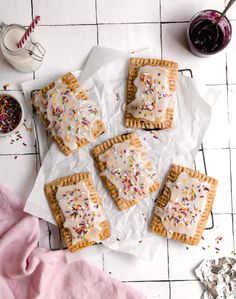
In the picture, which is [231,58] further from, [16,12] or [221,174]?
[16,12]

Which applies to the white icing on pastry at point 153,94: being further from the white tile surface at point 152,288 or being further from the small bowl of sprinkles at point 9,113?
the white tile surface at point 152,288

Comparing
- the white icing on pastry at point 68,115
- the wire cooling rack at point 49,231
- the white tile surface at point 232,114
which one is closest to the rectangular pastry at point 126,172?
the white icing on pastry at point 68,115

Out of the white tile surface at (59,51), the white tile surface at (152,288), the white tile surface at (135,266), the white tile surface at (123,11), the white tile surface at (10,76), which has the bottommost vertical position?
the white tile surface at (152,288)

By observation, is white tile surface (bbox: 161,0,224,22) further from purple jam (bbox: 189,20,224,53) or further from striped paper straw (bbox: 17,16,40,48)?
striped paper straw (bbox: 17,16,40,48)

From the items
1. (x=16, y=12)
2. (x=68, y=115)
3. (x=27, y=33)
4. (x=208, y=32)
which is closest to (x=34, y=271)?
(x=68, y=115)

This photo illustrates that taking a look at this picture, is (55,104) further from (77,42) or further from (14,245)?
(14,245)

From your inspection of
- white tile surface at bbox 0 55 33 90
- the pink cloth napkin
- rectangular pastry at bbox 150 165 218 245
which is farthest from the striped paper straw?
rectangular pastry at bbox 150 165 218 245
